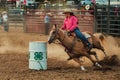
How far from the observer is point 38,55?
11.0 metres

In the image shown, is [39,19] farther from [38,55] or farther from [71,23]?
[38,55]

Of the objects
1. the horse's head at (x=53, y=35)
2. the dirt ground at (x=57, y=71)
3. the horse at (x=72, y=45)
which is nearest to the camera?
the dirt ground at (x=57, y=71)

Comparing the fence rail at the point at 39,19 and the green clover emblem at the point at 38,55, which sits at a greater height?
the green clover emblem at the point at 38,55

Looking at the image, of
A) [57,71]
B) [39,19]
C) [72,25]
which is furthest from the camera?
[39,19]

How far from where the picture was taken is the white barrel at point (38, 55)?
10.9 m

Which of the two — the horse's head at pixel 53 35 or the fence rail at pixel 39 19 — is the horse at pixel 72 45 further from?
the fence rail at pixel 39 19

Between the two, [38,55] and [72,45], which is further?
[72,45]

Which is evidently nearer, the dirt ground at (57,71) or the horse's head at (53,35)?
the dirt ground at (57,71)

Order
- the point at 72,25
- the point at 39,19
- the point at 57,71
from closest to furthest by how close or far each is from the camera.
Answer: the point at 57,71, the point at 72,25, the point at 39,19

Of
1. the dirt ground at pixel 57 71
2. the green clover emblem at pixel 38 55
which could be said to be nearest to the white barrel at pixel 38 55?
the green clover emblem at pixel 38 55

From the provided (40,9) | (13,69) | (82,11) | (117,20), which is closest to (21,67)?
(13,69)

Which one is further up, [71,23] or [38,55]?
[71,23]

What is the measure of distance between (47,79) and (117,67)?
11.6ft

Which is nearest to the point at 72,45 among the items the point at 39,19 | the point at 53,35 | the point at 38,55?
the point at 53,35
